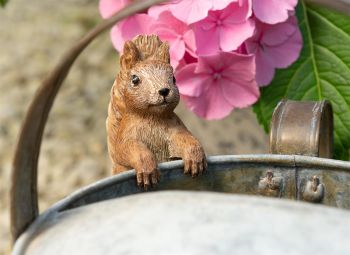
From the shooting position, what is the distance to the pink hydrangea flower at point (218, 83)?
0.76 metres

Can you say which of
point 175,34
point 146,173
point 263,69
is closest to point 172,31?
point 175,34

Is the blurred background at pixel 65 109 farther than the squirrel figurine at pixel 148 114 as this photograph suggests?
Yes

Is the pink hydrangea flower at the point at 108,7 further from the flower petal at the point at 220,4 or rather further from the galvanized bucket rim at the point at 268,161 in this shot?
the galvanized bucket rim at the point at 268,161

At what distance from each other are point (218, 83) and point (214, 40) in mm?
40

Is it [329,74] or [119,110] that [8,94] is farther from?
[119,110]

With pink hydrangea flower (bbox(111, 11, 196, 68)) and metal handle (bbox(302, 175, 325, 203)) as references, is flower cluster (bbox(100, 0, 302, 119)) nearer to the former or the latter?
pink hydrangea flower (bbox(111, 11, 196, 68))

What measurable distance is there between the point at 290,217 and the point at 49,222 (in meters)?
0.15

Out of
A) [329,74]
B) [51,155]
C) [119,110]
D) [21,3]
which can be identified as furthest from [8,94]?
[119,110]

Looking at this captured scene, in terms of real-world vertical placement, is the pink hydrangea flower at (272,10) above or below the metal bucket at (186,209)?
above

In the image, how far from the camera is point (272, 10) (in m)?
0.77

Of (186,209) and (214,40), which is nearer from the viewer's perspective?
(186,209)

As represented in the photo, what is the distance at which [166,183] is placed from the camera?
2.01 feet

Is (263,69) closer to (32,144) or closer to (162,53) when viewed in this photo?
(162,53)

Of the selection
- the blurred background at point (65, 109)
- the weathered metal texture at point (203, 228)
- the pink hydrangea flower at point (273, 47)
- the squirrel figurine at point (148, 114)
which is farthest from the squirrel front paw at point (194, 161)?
the blurred background at point (65, 109)
